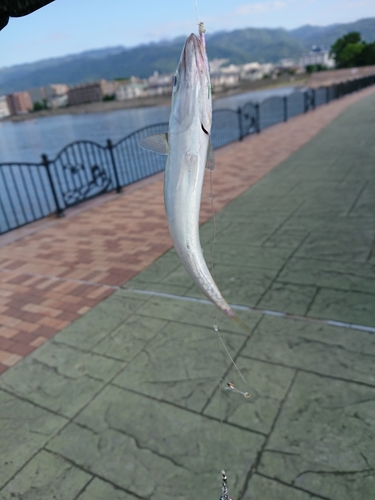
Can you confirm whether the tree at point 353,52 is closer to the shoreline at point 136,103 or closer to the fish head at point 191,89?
the shoreline at point 136,103

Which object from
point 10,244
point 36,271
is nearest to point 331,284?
point 36,271

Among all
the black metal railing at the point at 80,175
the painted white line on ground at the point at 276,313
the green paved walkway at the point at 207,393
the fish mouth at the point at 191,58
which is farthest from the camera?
the black metal railing at the point at 80,175

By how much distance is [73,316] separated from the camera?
391 centimetres

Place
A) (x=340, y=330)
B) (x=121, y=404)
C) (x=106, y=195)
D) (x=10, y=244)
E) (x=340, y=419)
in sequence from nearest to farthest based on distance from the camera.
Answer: (x=340, y=419) < (x=121, y=404) < (x=340, y=330) < (x=10, y=244) < (x=106, y=195)

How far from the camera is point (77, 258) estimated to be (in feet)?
17.6

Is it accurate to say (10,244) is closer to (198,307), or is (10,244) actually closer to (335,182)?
(198,307)

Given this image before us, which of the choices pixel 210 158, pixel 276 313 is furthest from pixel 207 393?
pixel 210 158

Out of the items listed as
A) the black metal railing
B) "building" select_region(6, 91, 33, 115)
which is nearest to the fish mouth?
the black metal railing

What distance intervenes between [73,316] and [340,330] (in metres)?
2.53

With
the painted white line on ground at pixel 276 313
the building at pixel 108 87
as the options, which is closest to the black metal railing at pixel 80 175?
the painted white line on ground at pixel 276 313

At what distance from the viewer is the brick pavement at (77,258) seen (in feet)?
12.8

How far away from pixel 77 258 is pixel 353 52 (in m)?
85.2

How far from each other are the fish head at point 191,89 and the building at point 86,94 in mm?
128791

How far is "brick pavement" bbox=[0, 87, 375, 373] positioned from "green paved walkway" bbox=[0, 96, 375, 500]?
0.92 feet
